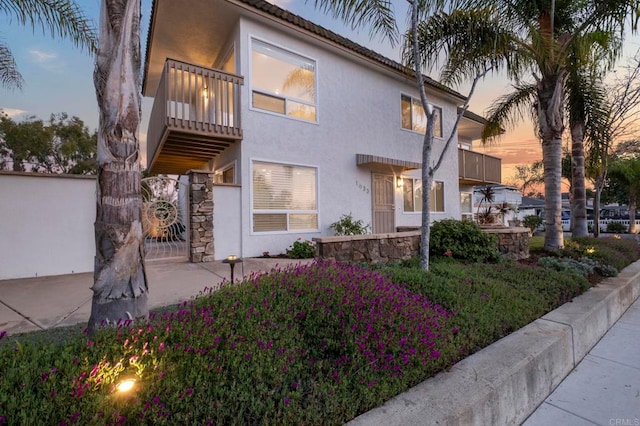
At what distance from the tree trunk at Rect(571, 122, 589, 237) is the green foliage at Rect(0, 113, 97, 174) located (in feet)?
78.2

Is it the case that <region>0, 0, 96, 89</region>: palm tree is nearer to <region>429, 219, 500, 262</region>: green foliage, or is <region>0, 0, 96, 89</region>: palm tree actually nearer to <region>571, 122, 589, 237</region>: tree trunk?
<region>429, 219, 500, 262</region>: green foliage

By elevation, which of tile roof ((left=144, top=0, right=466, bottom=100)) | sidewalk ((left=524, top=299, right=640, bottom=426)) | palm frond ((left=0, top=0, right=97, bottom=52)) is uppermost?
tile roof ((left=144, top=0, right=466, bottom=100))

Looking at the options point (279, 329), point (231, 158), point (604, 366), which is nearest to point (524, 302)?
point (604, 366)

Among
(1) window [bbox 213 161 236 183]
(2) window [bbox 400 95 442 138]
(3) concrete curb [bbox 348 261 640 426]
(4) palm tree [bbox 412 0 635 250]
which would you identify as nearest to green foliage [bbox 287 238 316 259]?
(1) window [bbox 213 161 236 183]

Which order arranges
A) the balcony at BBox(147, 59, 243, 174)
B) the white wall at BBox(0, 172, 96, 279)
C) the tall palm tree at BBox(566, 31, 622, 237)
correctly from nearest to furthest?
the white wall at BBox(0, 172, 96, 279) → the balcony at BBox(147, 59, 243, 174) → the tall palm tree at BBox(566, 31, 622, 237)

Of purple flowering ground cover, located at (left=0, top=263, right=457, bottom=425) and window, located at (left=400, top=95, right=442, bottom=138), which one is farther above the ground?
window, located at (left=400, top=95, right=442, bottom=138)

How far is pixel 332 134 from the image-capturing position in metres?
9.44

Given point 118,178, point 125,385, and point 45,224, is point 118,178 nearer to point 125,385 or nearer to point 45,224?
point 125,385

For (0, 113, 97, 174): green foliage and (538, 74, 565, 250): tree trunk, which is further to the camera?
(0, 113, 97, 174): green foliage

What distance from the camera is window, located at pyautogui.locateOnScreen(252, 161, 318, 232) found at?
7934mm

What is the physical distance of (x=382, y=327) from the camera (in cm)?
251

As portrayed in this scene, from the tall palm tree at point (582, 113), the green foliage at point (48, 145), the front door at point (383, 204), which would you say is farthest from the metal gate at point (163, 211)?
the green foliage at point (48, 145)

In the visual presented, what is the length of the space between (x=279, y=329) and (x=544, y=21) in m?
9.93

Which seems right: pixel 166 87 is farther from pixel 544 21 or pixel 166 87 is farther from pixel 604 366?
pixel 544 21
